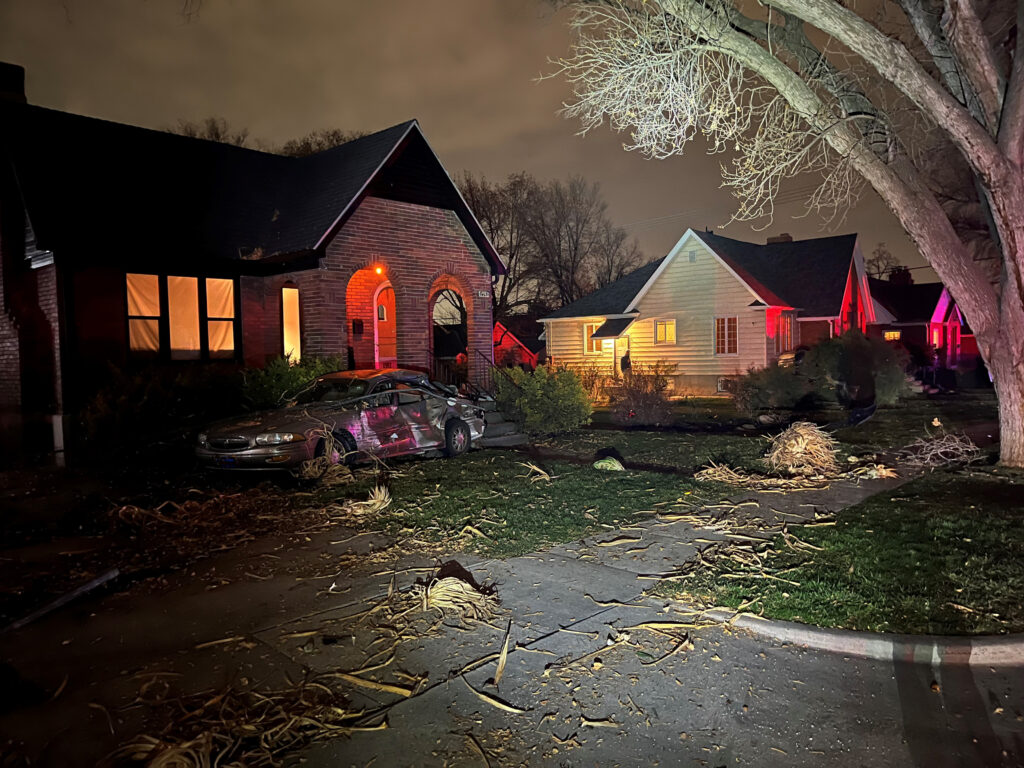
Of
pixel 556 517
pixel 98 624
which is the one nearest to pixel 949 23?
pixel 556 517

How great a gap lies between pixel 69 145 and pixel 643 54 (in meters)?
12.7

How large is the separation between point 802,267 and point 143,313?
28.2 meters

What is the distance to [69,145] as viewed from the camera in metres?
14.8

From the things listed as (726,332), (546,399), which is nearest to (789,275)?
(726,332)

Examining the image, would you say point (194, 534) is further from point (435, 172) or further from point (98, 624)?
point (435, 172)

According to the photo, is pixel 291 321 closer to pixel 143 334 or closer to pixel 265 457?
pixel 143 334

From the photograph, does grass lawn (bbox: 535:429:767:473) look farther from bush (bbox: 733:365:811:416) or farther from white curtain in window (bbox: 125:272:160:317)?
white curtain in window (bbox: 125:272:160:317)

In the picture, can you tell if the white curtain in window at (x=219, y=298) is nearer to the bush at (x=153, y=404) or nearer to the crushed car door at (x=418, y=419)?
the bush at (x=153, y=404)

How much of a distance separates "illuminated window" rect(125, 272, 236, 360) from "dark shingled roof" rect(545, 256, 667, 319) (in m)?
18.2

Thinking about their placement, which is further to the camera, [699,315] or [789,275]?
[789,275]

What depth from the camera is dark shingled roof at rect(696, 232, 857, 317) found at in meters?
29.5

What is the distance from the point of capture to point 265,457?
977 cm

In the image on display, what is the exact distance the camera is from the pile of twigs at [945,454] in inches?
398

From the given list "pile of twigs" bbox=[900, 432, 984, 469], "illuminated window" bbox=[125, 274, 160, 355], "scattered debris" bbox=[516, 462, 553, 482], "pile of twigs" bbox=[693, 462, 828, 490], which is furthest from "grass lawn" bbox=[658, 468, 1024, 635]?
"illuminated window" bbox=[125, 274, 160, 355]
